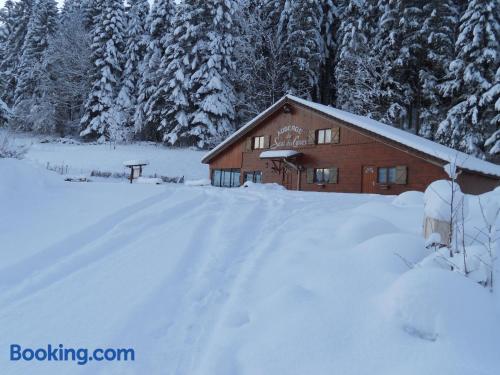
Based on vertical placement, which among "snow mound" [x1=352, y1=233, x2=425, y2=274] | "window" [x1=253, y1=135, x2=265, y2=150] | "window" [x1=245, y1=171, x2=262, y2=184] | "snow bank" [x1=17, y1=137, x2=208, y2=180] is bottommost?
"snow mound" [x1=352, y1=233, x2=425, y2=274]

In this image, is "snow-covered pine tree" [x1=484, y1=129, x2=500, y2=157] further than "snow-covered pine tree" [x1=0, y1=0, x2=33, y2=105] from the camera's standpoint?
No

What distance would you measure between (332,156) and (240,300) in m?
18.1

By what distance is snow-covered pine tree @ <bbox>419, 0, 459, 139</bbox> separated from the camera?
1102 inches

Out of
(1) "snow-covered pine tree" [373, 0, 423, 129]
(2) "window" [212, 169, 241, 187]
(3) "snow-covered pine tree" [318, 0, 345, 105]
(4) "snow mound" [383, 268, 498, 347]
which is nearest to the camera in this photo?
(4) "snow mound" [383, 268, 498, 347]

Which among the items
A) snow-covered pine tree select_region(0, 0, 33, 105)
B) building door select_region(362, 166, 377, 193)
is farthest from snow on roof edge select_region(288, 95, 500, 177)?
snow-covered pine tree select_region(0, 0, 33, 105)

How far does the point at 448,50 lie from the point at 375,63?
214 inches

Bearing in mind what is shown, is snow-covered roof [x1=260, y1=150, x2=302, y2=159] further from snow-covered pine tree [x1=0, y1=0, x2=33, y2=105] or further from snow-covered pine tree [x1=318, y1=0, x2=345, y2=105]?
snow-covered pine tree [x1=0, y1=0, x2=33, y2=105]

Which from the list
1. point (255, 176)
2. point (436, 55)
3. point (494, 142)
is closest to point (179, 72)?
point (255, 176)

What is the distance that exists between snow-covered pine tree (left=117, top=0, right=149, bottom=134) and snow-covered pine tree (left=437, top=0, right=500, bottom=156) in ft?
98.6

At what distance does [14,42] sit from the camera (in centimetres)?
4975

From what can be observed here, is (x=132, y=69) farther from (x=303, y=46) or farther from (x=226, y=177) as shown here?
(x=226, y=177)

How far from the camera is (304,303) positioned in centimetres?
335

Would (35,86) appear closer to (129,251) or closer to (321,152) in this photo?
(321,152)

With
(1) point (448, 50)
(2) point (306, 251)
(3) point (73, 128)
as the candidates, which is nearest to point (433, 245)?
(2) point (306, 251)
